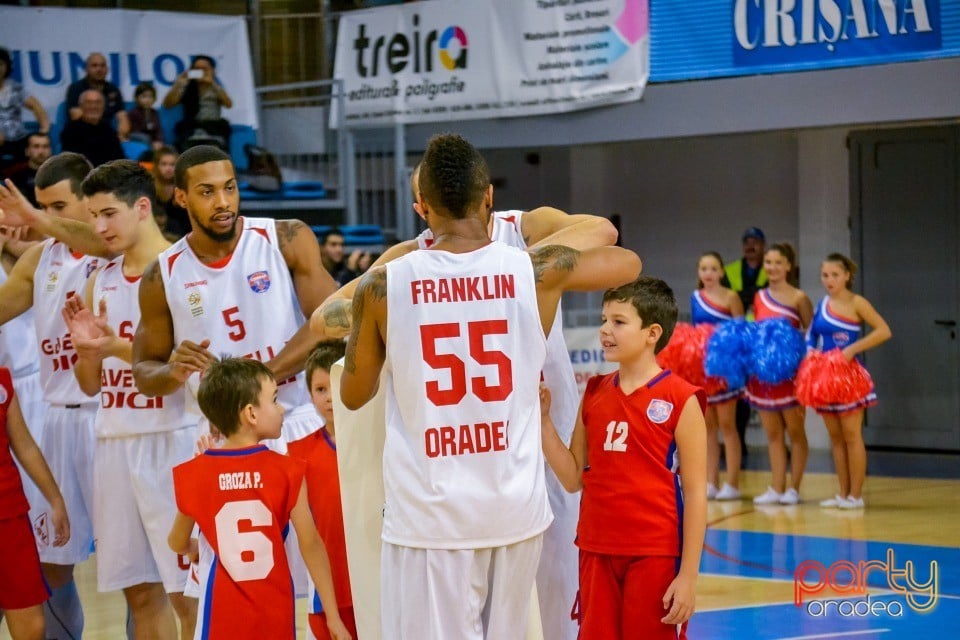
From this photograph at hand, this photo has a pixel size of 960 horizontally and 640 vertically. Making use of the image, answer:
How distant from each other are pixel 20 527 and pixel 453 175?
275 cm

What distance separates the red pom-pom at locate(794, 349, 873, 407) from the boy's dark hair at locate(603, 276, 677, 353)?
6.02 meters

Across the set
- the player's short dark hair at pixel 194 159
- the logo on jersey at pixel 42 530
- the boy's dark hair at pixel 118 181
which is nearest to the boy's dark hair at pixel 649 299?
the player's short dark hair at pixel 194 159

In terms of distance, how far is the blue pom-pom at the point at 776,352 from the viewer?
10.2m

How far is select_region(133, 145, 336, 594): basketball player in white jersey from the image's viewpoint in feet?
15.9

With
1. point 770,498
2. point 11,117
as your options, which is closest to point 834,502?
point 770,498

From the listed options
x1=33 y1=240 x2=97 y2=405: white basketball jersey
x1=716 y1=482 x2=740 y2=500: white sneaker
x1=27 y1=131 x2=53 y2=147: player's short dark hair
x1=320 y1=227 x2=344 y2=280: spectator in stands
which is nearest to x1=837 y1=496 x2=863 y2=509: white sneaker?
x1=716 y1=482 x2=740 y2=500: white sneaker

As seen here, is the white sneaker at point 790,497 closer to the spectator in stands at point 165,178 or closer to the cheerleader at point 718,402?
the cheerleader at point 718,402

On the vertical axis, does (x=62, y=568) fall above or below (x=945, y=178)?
below

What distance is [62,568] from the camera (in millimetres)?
5840

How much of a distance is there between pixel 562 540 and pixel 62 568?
256 cm

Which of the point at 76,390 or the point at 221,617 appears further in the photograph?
the point at 76,390

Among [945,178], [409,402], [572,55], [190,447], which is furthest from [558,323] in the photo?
[945,178]

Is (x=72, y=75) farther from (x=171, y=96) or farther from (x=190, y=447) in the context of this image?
(x=190, y=447)

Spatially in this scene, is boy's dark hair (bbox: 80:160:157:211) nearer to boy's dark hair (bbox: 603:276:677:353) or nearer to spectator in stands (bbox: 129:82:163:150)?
boy's dark hair (bbox: 603:276:677:353)
